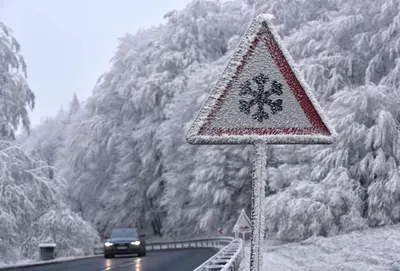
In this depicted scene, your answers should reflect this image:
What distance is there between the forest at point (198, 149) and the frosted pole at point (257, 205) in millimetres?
24802

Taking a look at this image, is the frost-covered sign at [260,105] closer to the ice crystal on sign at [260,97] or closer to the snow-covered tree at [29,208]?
the ice crystal on sign at [260,97]

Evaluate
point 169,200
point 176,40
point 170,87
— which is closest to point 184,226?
point 169,200

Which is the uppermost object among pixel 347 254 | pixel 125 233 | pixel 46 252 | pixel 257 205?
pixel 125 233

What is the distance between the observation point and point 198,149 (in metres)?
43.5

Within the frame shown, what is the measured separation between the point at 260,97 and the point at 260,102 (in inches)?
1.2

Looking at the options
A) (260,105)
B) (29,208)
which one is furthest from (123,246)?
(260,105)

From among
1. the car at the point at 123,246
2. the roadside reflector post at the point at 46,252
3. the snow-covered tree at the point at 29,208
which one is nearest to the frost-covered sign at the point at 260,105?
the snow-covered tree at the point at 29,208

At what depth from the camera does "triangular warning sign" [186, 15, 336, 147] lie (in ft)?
12.8

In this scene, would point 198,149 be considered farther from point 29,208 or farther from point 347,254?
point 347,254

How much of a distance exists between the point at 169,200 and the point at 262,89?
43071 millimetres

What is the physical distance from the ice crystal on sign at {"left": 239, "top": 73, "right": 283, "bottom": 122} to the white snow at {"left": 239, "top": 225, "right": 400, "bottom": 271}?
13.3 m

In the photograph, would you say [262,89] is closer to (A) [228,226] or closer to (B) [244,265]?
(B) [244,265]

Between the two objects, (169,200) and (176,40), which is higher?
(176,40)

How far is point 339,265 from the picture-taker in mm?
17094
